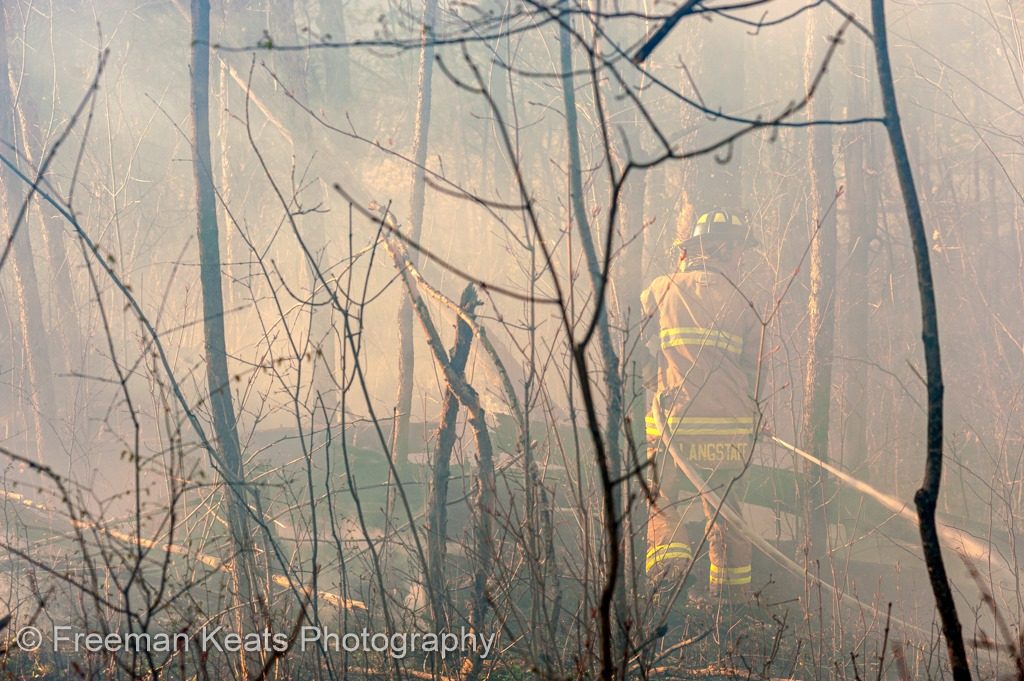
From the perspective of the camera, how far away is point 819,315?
796cm

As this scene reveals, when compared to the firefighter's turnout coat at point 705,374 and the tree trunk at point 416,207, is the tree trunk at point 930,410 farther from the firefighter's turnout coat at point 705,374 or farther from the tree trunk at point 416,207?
the tree trunk at point 416,207

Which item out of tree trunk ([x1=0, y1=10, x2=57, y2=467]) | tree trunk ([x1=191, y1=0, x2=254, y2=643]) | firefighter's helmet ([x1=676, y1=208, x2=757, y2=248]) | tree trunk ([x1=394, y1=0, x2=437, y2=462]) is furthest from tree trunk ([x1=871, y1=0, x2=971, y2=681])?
tree trunk ([x1=0, y1=10, x2=57, y2=467])

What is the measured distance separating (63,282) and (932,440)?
12385mm

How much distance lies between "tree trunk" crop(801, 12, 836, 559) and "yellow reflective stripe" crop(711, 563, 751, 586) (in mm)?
1250

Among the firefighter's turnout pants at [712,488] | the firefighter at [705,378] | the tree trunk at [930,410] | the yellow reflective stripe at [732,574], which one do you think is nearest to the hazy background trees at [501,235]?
the firefighter at [705,378]

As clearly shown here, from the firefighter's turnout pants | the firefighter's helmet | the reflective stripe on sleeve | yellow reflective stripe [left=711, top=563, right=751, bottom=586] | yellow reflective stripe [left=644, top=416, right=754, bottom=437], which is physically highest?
the firefighter's helmet

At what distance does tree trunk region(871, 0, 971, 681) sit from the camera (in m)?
1.78

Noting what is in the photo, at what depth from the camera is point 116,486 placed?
11406 mm

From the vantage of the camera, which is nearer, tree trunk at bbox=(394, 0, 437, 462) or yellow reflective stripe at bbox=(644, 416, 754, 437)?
yellow reflective stripe at bbox=(644, 416, 754, 437)

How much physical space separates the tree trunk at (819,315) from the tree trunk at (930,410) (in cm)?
517

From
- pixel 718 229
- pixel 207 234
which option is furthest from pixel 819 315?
pixel 207 234

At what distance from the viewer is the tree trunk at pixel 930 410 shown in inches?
70.1

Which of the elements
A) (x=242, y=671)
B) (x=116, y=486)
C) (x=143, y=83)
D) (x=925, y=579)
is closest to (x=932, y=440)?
(x=242, y=671)

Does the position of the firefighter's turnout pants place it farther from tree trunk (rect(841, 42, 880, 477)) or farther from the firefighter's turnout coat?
tree trunk (rect(841, 42, 880, 477))
